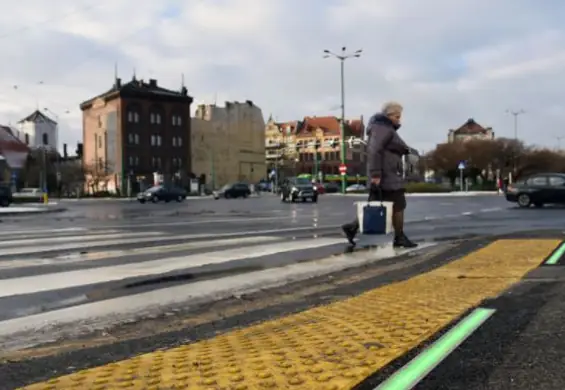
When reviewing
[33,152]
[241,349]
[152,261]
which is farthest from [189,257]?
[33,152]

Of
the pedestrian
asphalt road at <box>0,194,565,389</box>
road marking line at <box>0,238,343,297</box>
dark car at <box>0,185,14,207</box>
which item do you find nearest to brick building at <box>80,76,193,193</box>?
dark car at <box>0,185,14,207</box>

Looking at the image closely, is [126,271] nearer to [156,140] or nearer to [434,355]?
[434,355]

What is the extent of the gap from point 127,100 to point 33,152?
22939mm

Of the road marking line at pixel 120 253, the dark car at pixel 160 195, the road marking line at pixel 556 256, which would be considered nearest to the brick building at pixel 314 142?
the dark car at pixel 160 195

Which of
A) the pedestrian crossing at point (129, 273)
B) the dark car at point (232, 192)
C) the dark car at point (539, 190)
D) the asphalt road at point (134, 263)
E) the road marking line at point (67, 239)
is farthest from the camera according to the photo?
the dark car at point (232, 192)

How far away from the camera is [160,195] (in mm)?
49469

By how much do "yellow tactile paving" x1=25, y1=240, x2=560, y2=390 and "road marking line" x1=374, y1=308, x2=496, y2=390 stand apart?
0.40ft

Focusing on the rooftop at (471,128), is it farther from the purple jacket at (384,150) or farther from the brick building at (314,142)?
the purple jacket at (384,150)

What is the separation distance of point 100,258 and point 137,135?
270 ft

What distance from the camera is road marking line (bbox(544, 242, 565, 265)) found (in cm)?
721

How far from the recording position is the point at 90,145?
9325cm

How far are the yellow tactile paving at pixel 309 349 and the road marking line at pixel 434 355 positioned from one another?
0.12 m

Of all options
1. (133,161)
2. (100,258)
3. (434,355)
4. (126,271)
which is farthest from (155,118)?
(434,355)

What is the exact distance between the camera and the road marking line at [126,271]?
6273mm
